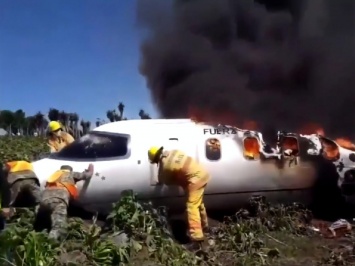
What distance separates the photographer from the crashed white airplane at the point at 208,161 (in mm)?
7250

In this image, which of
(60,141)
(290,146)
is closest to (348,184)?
(290,146)

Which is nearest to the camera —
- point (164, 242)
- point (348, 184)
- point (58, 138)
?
point (164, 242)

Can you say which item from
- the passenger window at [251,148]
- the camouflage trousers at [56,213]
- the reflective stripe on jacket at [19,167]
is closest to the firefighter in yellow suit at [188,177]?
the passenger window at [251,148]

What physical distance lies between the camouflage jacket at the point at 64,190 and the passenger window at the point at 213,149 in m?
1.61

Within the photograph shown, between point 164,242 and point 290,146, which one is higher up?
point 290,146

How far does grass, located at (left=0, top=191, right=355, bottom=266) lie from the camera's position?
18.6 feet

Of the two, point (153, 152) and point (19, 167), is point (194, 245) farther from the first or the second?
point (19, 167)

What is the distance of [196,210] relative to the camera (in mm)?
7023

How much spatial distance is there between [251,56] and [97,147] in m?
2.31

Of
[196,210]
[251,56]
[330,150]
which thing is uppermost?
[251,56]

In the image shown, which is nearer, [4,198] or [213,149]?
[4,198]

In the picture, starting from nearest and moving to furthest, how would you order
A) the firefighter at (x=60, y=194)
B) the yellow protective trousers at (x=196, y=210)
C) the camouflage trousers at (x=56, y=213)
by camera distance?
the camouflage trousers at (x=56, y=213) → the firefighter at (x=60, y=194) → the yellow protective trousers at (x=196, y=210)

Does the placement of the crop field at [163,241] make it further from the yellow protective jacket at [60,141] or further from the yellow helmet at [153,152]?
the yellow protective jacket at [60,141]

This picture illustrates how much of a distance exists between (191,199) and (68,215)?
1.56 metres
